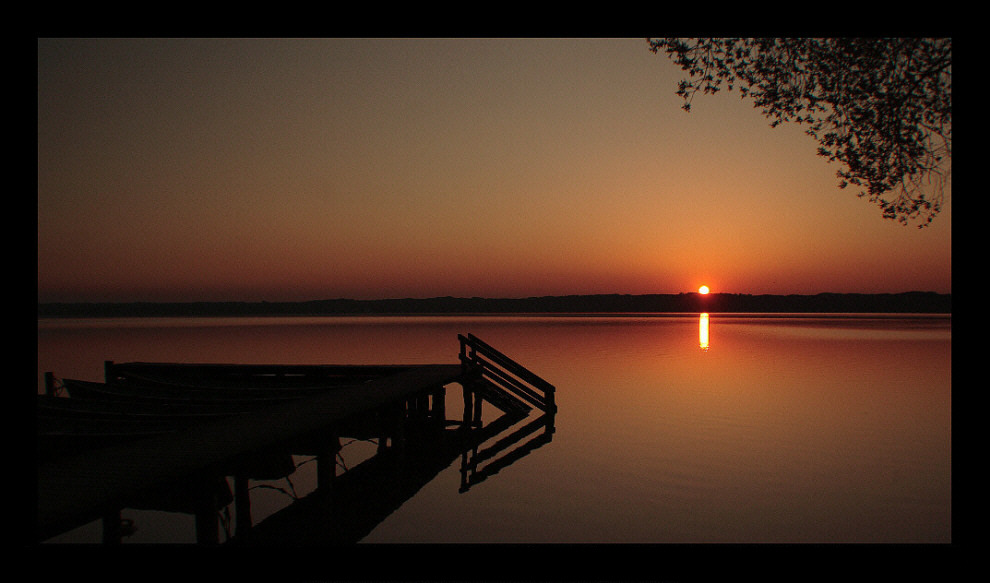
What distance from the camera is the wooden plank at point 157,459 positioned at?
18.2 ft

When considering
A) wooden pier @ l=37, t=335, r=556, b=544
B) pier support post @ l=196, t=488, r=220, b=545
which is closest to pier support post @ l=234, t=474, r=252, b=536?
wooden pier @ l=37, t=335, r=556, b=544

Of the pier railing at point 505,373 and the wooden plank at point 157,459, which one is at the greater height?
the wooden plank at point 157,459

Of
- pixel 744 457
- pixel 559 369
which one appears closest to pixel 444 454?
pixel 744 457

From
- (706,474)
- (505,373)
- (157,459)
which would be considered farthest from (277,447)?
(505,373)

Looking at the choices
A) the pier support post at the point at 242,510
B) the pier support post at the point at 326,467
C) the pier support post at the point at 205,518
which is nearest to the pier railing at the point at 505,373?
the pier support post at the point at 326,467

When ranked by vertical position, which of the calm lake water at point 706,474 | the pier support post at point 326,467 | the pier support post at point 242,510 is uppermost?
the pier support post at point 326,467

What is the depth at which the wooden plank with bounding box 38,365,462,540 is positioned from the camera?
5559 millimetres

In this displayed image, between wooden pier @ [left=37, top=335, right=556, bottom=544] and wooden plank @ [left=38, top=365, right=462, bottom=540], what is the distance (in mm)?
15

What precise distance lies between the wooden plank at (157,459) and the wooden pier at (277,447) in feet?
0.05

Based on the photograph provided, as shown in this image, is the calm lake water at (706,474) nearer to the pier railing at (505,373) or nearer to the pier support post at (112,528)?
the pier railing at (505,373)

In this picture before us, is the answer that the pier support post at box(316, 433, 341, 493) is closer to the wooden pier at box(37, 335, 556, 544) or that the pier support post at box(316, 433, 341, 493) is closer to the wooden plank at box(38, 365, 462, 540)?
the wooden pier at box(37, 335, 556, 544)
